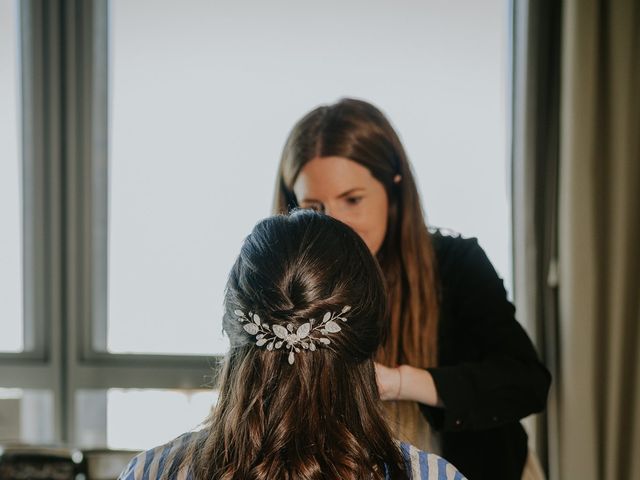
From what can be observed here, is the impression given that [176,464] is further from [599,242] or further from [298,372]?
[599,242]

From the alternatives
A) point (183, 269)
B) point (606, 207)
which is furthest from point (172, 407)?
point (606, 207)

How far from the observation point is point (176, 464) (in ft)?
3.21

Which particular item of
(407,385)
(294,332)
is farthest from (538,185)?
(294,332)

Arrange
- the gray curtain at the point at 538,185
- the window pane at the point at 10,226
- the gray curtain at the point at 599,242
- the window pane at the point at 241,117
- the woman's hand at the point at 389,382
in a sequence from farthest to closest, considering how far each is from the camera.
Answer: the window pane at the point at 10,226 < the window pane at the point at 241,117 < the gray curtain at the point at 538,185 < the gray curtain at the point at 599,242 < the woman's hand at the point at 389,382

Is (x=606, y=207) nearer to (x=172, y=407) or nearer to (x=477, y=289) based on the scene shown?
(x=477, y=289)

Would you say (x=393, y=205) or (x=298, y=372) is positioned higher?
(x=393, y=205)

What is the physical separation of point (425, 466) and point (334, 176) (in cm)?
66

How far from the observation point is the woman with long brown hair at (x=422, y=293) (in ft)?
4.84

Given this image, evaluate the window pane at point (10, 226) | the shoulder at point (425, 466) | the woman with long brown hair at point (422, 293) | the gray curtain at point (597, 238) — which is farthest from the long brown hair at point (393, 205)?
the window pane at point (10, 226)

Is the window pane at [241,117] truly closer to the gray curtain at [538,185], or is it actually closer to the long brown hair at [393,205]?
the gray curtain at [538,185]

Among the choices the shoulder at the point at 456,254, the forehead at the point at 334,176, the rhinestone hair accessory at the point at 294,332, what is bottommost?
the rhinestone hair accessory at the point at 294,332

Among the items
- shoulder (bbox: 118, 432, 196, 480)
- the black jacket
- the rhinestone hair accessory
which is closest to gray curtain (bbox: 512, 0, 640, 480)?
the black jacket

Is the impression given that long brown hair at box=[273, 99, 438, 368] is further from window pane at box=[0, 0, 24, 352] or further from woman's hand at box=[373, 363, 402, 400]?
window pane at box=[0, 0, 24, 352]

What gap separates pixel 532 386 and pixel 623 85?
2.47ft
